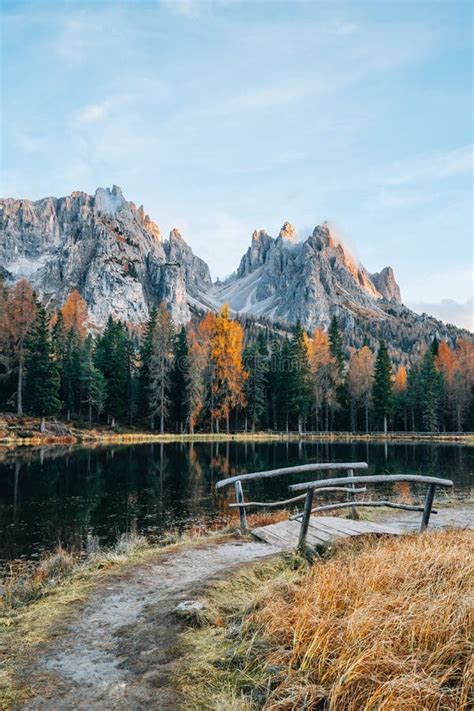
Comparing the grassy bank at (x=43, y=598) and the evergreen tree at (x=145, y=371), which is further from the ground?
the evergreen tree at (x=145, y=371)

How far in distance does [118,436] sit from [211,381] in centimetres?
1510

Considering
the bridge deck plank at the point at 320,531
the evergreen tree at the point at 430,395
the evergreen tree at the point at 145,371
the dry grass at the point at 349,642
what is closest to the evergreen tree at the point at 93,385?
the evergreen tree at the point at 145,371

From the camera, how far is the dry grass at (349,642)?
388cm

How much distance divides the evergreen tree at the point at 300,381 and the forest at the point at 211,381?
0.17 metres

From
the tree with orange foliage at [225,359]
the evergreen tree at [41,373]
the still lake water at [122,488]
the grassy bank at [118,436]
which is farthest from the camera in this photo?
the tree with orange foliage at [225,359]

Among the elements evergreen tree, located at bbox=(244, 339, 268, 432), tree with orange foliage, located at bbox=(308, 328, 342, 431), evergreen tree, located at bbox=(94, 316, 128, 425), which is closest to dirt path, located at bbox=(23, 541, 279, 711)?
evergreen tree, located at bbox=(94, 316, 128, 425)

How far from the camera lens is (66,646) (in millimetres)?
5637

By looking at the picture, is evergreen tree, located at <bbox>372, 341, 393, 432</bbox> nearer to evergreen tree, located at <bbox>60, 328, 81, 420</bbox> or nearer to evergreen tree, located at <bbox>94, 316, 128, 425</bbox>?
evergreen tree, located at <bbox>94, 316, 128, 425</bbox>

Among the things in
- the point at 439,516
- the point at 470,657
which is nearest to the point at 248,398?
the point at 439,516

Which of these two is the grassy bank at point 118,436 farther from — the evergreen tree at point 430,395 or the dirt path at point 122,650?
the dirt path at point 122,650

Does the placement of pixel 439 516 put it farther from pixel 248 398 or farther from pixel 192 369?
pixel 248 398

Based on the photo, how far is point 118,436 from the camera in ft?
193

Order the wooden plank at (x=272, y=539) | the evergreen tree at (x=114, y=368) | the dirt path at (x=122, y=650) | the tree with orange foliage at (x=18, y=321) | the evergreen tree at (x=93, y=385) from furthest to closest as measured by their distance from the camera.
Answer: the evergreen tree at (x=114, y=368), the evergreen tree at (x=93, y=385), the tree with orange foliage at (x=18, y=321), the wooden plank at (x=272, y=539), the dirt path at (x=122, y=650)

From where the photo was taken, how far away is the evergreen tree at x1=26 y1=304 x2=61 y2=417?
5612 cm
